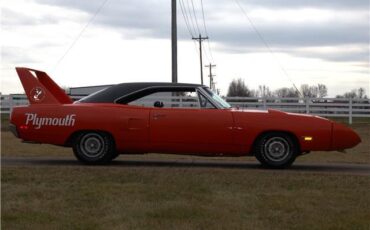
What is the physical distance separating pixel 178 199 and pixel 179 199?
0.01 metres

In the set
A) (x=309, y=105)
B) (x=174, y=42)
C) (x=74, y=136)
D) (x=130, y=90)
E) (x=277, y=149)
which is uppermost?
(x=174, y=42)

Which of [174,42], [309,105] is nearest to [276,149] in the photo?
[309,105]

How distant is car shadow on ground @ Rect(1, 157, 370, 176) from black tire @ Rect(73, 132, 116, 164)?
162mm

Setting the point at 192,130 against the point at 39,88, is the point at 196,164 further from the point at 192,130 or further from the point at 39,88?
the point at 39,88

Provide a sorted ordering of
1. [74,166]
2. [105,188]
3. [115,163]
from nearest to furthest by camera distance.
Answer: [105,188] → [74,166] → [115,163]

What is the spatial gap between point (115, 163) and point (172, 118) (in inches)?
55.2

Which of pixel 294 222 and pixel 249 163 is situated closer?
pixel 294 222

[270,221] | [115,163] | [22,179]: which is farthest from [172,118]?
[270,221]

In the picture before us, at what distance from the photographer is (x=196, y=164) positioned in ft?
36.2

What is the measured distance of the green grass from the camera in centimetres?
604

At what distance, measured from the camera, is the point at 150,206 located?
262 inches

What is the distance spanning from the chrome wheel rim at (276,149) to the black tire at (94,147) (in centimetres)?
251

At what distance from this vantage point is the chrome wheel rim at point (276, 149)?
1022 centimetres

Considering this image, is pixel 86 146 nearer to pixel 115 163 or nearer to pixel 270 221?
pixel 115 163
